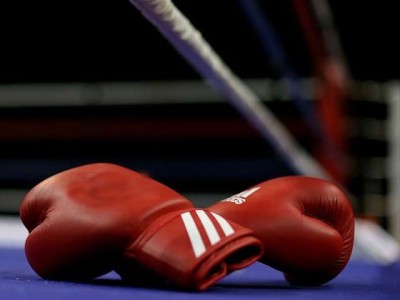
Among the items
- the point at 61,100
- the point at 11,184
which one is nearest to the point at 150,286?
the point at 61,100

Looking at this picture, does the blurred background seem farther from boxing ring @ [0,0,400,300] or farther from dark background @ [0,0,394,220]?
boxing ring @ [0,0,400,300]

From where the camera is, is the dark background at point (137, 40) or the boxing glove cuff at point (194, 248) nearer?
the boxing glove cuff at point (194, 248)

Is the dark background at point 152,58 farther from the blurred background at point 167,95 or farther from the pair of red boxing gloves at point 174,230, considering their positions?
the pair of red boxing gloves at point 174,230

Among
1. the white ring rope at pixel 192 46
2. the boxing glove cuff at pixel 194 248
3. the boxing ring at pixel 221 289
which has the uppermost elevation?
the white ring rope at pixel 192 46

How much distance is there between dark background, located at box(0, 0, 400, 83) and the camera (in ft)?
13.9

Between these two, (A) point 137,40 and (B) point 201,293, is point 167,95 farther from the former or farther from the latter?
(B) point 201,293

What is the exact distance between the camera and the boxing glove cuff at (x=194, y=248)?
2.46 feet

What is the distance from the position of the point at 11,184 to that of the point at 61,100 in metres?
0.70

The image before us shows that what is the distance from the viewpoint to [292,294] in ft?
2.63

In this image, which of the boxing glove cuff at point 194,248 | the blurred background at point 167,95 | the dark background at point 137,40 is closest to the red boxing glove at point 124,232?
the boxing glove cuff at point 194,248

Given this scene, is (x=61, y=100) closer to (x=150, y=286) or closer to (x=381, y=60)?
(x=381, y=60)

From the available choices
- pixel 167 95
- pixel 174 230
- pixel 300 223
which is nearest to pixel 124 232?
pixel 174 230

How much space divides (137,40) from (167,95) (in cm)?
62

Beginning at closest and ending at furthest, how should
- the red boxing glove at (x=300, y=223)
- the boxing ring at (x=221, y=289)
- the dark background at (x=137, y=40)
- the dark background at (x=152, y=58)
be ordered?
1. the boxing ring at (x=221, y=289)
2. the red boxing glove at (x=300, y=223)
3. the dark background at (x=152, y=58)
4. the dark background at (x=137, y=40)
